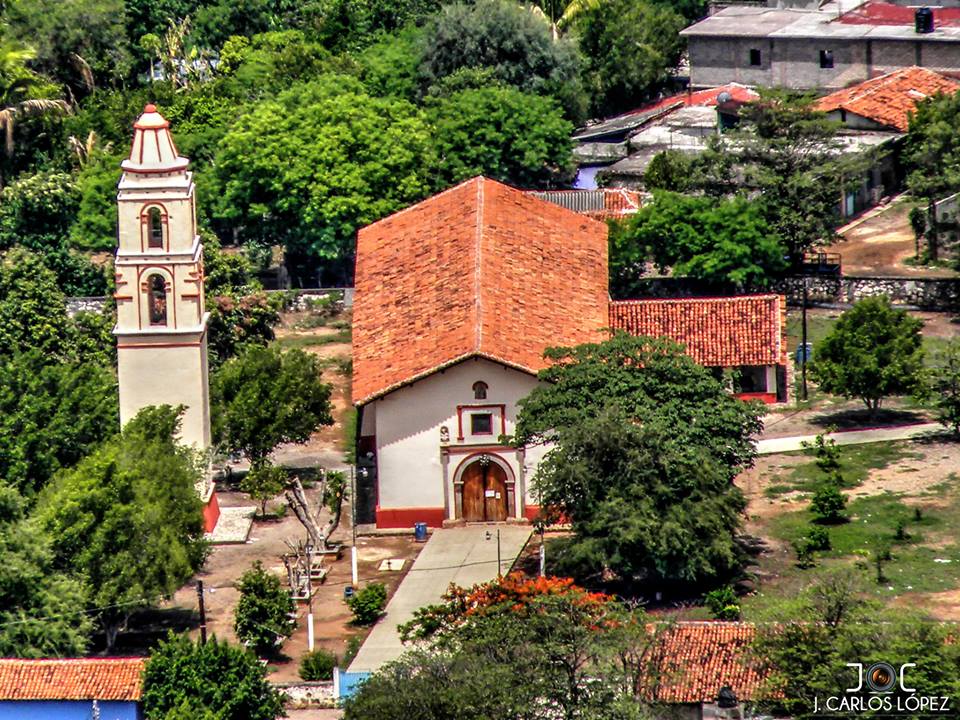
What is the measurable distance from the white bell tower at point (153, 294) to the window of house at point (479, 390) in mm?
8201

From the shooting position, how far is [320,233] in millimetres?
109250

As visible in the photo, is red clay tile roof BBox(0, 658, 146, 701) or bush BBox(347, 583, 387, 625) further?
bush BBox(347, 583, 387, 625)

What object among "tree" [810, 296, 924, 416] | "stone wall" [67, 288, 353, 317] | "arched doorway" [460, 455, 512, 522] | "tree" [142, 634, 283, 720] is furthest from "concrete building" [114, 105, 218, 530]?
"tree" [810, 296, 924, 416]

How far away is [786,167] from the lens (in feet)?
347

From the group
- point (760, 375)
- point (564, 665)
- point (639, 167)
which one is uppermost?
point (639, 167)

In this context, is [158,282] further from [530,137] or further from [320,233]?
[530,137]

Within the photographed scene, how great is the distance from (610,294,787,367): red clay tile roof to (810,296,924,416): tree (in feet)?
6.40

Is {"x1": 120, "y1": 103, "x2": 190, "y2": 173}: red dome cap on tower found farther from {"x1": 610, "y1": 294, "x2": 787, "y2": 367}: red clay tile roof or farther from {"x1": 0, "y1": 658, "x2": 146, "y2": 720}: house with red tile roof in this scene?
{"x1": 0, "y1": 658, "x2": 146, "y2": 720}: house with red tile roof

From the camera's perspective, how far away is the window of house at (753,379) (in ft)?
314

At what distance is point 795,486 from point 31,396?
22.7 m

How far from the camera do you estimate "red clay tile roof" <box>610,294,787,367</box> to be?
94.8m

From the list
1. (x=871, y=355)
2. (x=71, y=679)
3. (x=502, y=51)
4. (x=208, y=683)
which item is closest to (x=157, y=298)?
(x=71, y=679)

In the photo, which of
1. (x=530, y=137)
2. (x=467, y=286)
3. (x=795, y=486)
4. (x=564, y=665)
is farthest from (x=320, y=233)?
(x=564, y=665)

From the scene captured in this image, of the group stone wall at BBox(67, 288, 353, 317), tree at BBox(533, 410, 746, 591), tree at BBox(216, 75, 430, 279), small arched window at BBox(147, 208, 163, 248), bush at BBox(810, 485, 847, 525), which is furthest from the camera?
tree at BBox(216, 75, 430, 279)
